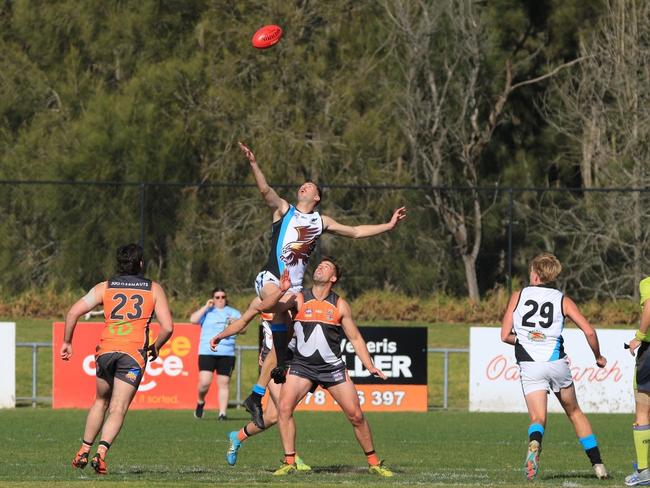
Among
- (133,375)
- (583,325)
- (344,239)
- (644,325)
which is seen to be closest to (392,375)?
(344,239)

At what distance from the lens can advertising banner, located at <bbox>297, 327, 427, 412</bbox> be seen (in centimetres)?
2303

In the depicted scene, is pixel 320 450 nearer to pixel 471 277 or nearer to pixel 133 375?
pixel 133 375

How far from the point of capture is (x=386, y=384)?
917 inches

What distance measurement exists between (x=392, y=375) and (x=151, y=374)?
13.6 ft

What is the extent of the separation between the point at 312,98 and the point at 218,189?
495 cm

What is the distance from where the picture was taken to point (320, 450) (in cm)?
1602

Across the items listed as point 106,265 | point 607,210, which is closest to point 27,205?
point 106,265

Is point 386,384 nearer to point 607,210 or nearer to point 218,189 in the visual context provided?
point 607,210

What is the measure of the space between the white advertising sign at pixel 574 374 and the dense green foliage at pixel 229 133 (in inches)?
320

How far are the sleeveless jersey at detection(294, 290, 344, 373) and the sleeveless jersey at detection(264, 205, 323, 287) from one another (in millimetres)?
397

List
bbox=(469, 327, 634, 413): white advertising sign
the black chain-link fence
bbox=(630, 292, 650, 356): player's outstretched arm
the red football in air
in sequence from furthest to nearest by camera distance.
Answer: the black chain-link fence → bbox=(469, 327, 634, 413): white advertising sign → the red football in air → bbox=(630, 292, 650, 356): player's outstretched arm

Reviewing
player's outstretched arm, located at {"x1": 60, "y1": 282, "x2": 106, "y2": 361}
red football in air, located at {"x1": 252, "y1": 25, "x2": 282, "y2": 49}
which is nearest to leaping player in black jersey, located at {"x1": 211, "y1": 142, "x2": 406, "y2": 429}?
player's outstretched arm, located at {"x1": 60, "y1": 282, "x2": 106, "y2": 361}

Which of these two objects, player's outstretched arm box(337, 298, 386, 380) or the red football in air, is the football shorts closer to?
player's outstretched arm box(337, 298, 386, 380)

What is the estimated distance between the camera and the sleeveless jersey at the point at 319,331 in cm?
1206
